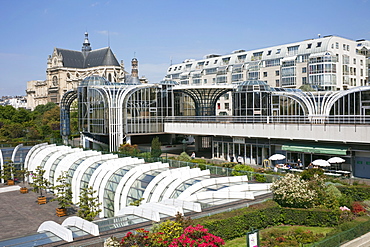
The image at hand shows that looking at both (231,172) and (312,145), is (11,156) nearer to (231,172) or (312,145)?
(231,172)

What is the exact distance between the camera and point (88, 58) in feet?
485

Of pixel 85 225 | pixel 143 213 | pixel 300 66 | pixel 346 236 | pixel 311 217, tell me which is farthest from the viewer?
A: pixel 300 66

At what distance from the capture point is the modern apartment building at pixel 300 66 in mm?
71875

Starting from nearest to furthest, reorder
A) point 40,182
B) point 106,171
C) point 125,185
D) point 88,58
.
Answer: point 125,185 < point 106,171 < point 40,182 < point 88,58

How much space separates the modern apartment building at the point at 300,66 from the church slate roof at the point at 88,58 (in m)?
49.4

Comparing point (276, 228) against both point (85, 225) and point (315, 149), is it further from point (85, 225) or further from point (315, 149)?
point (315, 149)

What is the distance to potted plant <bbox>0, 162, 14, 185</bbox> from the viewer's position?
1629 inches

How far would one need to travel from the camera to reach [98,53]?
469 ft

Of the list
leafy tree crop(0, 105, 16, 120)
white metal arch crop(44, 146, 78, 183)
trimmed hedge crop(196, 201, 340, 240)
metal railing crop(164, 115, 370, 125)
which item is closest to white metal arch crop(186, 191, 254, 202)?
trimmed hedge crop(196, 201, 340, 240)

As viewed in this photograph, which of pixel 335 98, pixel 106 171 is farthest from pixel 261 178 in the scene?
pixel 335 98

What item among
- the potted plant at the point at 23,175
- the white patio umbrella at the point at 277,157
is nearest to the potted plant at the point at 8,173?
the potted plant at the point at 23,175

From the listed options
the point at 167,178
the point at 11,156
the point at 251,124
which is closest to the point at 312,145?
the point at 251,124

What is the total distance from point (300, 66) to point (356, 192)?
56.7 m

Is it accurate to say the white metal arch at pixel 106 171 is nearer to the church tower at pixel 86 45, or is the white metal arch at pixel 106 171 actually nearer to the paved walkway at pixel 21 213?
the paved walkway at pixel 21 213
